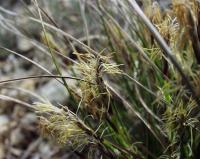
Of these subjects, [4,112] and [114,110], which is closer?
[114,110]

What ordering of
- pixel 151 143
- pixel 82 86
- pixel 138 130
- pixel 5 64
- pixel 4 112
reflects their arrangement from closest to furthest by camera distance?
1. pixel 82 86
2. pixel 151 143
3. pixel 138 130
4. pixel 4 112
5. pixel 5 64

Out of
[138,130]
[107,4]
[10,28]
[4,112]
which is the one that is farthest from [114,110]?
[4,112]

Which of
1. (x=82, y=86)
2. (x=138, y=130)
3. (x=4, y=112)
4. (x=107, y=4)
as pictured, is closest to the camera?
(x=82, y=86)

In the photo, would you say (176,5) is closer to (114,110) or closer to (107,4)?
(114,110)

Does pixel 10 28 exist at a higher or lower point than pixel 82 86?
higher

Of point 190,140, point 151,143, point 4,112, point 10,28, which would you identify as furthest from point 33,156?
point 190,140

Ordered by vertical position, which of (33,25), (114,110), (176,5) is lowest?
(114,110)
